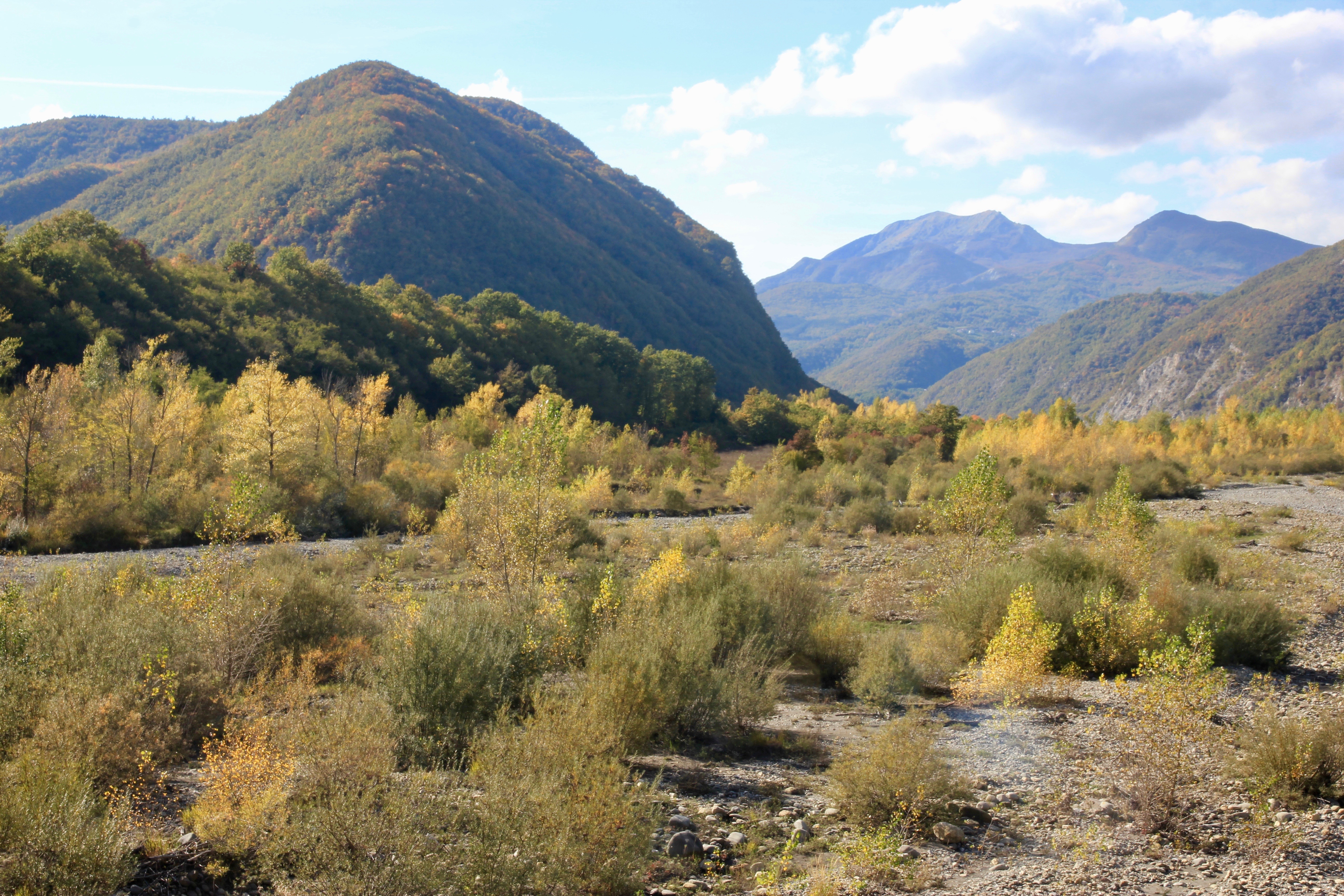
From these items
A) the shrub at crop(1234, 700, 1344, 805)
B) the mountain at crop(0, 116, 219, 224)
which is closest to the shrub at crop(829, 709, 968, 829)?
the shrub at crop(1234, 700, 1344, 805)

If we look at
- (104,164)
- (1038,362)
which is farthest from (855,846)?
(1038,362)

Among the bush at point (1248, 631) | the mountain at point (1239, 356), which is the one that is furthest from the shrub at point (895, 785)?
the mountain at point (1239, 356)

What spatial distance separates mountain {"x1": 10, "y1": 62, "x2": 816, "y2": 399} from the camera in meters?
84.8

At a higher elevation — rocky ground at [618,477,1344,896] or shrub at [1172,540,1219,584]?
shrub at [1172,540,1219,584]

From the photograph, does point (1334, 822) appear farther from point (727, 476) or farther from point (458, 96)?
point (458, 96)

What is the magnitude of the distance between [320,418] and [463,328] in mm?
34469

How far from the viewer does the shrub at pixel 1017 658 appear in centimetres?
1025

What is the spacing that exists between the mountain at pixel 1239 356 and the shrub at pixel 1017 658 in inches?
4036

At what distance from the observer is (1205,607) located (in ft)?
Answer: 40.6

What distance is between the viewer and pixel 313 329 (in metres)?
51.8

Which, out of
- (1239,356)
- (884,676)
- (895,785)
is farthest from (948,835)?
(1239,356)

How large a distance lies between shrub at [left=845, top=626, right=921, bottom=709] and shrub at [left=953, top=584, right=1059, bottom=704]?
720mm

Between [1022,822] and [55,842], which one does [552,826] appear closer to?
[55,842]

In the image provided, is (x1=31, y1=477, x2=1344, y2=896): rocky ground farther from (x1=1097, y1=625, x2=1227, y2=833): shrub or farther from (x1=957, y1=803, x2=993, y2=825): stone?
(x1=1097, y1=625, x2=1227, y2=833): shrub
